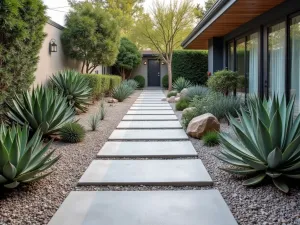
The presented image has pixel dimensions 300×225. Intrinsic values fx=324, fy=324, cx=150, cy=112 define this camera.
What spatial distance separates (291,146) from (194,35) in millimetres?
9726

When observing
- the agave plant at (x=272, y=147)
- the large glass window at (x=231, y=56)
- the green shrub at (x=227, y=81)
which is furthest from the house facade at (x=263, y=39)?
the agave plant at (x=272, y=147)

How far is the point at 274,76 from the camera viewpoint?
304 inches

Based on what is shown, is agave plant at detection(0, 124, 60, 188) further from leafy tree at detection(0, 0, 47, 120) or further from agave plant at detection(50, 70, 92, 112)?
agave plant at detection(50, 70, 92, 112)

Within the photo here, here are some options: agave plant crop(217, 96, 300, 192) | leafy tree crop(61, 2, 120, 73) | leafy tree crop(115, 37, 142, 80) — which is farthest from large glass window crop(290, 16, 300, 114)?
leafy tree crop(115, 37, 142, 80)

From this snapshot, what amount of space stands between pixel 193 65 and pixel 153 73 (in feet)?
22.9

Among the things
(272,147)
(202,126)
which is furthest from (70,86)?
(272,147)

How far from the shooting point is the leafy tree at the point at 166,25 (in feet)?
63.6

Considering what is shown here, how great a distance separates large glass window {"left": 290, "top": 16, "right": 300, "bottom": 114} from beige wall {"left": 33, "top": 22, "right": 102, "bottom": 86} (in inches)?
262

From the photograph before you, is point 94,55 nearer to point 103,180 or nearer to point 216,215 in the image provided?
point 103,180

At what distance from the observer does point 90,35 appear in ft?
41.6

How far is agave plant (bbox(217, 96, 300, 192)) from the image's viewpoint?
335 centimetres

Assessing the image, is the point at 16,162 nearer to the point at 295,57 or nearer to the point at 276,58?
the point at 295,57

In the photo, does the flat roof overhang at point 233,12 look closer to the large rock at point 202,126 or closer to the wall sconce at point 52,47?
the large rock at point 202,126

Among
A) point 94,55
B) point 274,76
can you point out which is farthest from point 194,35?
point 274,76
